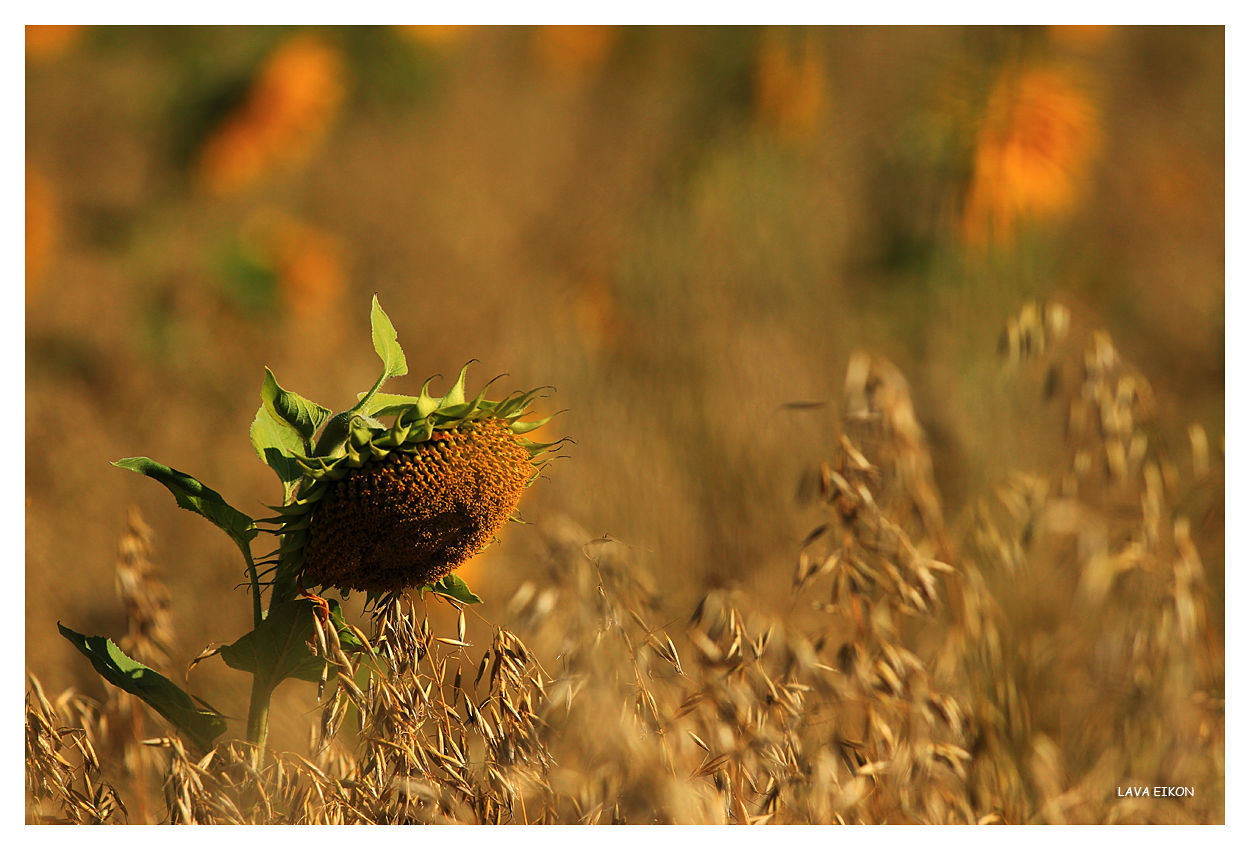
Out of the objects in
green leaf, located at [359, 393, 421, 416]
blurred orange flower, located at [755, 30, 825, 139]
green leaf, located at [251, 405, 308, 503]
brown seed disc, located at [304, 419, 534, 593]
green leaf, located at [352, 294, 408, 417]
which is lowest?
brown seed disc, located at [304, 419, 534, 593]

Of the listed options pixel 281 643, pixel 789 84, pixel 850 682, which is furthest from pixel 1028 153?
pixel 281 643

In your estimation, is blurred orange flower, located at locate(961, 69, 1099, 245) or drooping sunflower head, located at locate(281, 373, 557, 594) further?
blurred orange flower, located at locate(961, 69, 1099, 245)

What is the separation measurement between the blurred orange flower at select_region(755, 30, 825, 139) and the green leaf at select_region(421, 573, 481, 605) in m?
0.98

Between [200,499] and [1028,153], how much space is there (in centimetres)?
115

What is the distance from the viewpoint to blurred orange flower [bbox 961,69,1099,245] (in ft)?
3.91

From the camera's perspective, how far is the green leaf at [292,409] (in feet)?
2.21

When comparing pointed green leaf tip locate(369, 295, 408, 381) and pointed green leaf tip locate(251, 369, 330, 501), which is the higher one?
pointed green leaf tip locate(369, 295, 408, 381)

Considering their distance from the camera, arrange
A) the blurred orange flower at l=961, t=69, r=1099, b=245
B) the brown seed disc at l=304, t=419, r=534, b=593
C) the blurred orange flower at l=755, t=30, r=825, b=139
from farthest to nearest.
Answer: the blurred orange flower at l=755, t=30, r=825, b=139 → the blurred orange flower at l=961, t=69, r=1099, b=245 → the brown seed disc at l=304, t=419, r=534, b=593

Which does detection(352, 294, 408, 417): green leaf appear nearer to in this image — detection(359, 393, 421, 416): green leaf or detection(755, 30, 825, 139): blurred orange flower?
detection(359, 393, 421, 416): green leaf

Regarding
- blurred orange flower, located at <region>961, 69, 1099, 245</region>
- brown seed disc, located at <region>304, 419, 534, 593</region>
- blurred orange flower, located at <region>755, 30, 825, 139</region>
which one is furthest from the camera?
blurred orange flower, located at <region>755, 30, 825, 139</region>

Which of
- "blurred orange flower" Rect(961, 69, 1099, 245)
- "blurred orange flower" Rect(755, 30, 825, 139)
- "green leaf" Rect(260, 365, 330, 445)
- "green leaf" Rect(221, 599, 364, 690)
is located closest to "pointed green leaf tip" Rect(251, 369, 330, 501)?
"green leaf" Rect(260, 365, 330, 445)

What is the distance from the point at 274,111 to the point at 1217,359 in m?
1.53

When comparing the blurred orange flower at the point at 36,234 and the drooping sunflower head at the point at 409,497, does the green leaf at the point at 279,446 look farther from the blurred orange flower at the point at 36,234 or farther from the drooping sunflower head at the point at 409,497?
the blurred orange flower at the point at 36,234

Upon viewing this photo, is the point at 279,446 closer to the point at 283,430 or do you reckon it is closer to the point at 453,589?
the point at 283,430
